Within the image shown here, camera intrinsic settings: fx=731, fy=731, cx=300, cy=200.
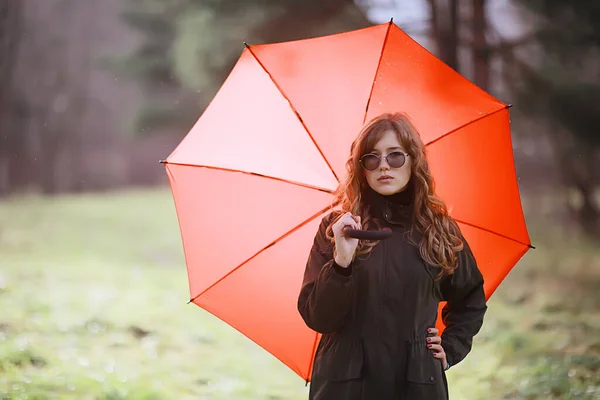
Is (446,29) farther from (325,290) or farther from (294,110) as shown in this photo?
(325,290)

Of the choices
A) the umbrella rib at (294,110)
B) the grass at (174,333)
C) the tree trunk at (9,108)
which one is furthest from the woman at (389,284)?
Answer: the tree trunk at (9,108)

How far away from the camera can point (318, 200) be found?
228 cm

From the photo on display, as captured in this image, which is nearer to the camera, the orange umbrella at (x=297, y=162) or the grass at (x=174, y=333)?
the orange umbrella at (x=297, y=162)

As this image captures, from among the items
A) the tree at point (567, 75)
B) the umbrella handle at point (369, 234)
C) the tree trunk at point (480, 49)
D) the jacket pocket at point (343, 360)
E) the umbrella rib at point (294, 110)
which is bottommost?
the jacket pocket at point (343, 360)

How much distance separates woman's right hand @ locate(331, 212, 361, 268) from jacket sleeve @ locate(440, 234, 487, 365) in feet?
1.17

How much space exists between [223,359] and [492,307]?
2716 millimetres

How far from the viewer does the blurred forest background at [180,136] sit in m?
5.04

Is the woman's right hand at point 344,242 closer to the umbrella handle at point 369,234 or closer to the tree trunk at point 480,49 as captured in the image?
the umbrella handle at point 369,234

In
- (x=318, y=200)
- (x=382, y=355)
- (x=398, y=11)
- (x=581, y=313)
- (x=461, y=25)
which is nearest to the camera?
(x=382, y=355)

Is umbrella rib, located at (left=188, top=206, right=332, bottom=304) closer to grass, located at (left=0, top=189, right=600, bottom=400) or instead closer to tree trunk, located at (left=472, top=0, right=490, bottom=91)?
grass, located at (left=0, top=189, right=600, bottom=400)

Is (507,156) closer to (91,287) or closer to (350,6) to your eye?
(350,6)

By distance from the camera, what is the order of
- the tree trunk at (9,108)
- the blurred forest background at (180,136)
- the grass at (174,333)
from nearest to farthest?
the grass at (174,333), the blurred forest background at (180,136), the tree trunk at (9,108)

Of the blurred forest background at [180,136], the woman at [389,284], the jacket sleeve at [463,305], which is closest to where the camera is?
the woman at [389,284]

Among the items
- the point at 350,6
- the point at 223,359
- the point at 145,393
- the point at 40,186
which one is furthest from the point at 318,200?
the point at 40,186
